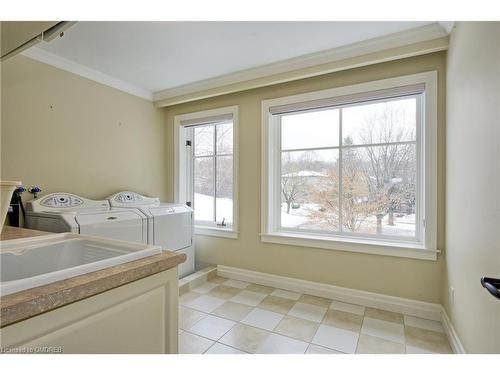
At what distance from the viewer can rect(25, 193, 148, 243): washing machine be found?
2080 millimetres

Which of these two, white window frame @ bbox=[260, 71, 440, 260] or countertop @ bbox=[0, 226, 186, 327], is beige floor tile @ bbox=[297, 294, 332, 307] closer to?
white window frame @ bbox=[260, 71, 440, 260]

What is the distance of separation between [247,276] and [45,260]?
2.14m

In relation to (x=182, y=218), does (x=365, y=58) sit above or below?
above

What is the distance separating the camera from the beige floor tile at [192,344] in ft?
5.84

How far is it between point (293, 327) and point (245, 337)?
407 millimetres

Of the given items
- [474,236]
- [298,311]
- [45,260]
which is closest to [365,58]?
[474,236]

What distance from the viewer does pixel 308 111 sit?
276cm

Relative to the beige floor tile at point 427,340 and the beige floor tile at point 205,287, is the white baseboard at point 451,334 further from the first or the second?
the beige floor tile at point 205,287

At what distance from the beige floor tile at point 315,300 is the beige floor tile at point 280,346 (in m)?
0.65

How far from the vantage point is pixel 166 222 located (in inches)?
112

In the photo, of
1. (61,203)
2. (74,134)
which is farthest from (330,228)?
(74,134)

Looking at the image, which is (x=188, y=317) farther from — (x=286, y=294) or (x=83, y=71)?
(x=83, y=71)

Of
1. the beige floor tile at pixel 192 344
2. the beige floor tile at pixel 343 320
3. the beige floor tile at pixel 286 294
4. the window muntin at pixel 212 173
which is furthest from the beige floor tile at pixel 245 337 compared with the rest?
the window muntin at pixel 212 173
